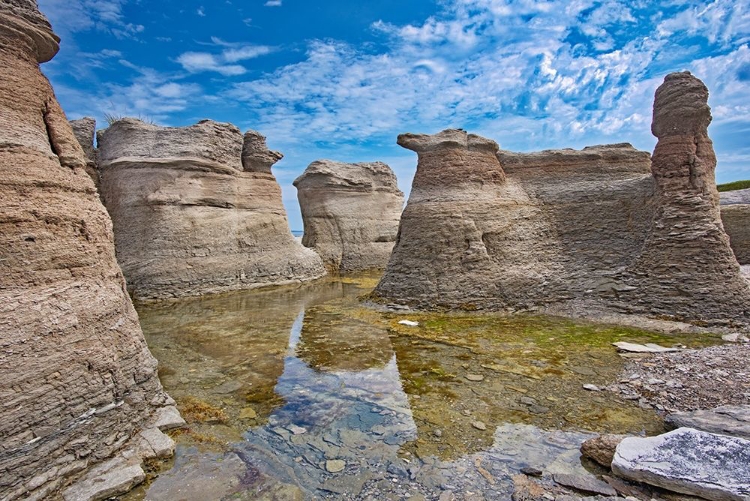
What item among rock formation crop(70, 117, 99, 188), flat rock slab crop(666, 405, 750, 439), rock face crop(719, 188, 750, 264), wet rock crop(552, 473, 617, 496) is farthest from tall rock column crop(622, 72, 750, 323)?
rock formation crop(70, 117, 99, 188)

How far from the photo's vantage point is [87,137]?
15031 millimetres

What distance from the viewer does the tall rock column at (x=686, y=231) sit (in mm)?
9586

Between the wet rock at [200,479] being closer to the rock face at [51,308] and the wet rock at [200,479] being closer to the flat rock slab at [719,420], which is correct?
the rock face at [51,308]

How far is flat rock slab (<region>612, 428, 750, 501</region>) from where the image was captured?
12.1 ft

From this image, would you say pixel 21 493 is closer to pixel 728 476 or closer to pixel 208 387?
pixel 208 387

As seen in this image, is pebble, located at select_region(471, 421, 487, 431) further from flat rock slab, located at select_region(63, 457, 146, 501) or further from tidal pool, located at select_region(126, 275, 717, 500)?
flat rock slab, located at select_region(63, 457, 146, 501)

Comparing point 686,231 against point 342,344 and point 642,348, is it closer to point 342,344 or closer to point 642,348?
point 642,348

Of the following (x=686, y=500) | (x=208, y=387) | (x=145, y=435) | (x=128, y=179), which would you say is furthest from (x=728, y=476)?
(x=128, y=179)

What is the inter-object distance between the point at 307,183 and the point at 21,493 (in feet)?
69.8

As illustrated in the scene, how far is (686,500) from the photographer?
374 cm

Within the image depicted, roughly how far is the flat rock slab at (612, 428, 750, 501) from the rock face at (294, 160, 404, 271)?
2007 centimetres

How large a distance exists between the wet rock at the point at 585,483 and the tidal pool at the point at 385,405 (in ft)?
0.57

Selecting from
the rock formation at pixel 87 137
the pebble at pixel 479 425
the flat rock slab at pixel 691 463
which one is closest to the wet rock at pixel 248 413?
the pebble at pixel 479 425

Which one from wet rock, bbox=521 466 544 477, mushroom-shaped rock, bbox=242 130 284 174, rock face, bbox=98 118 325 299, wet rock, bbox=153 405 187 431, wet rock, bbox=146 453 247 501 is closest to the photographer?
wet rock, bbox=146 453 247 501
